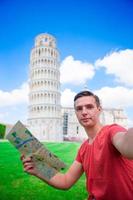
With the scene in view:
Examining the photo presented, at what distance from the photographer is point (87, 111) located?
1.57m

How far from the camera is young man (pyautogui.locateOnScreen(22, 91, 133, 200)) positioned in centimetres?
123

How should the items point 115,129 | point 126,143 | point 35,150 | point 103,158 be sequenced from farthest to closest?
point 35,150
point 103,158
point 115,129
point 126,143

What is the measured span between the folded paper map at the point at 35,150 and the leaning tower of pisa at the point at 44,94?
148 ft

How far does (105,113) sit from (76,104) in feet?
202

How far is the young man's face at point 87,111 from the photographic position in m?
1.56

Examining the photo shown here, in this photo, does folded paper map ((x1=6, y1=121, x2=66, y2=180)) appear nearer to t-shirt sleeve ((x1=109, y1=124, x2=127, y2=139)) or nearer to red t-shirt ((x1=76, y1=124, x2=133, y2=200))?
red t-shirt ((x1=76, y1=124, x2=133, y2=200))

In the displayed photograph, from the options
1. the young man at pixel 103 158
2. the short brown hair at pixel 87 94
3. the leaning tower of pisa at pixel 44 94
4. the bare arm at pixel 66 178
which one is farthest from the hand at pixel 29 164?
the leaning tower of pisa at pixel 44 94

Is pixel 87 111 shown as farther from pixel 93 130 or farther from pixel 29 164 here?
pixel 29 164

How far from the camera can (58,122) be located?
48.2m

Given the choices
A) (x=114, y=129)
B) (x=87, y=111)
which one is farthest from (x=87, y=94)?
(x=114, y=129)

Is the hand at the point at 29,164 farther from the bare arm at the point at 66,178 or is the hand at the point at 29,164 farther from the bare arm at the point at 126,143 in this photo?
the bare arm at the point at 126,143

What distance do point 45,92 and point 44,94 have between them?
46 cm

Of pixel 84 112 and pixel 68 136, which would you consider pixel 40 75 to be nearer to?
pixel 68 136

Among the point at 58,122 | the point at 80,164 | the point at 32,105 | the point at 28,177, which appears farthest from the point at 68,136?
the point at 80,164
